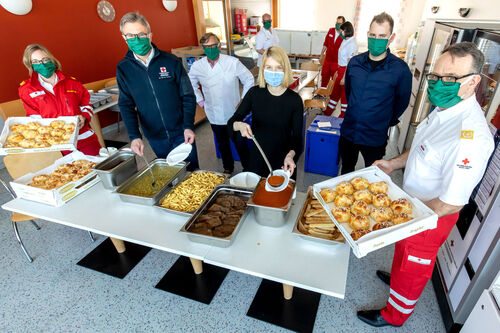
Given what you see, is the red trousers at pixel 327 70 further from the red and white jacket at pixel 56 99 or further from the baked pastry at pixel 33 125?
the baked pastry at pixel 33 125

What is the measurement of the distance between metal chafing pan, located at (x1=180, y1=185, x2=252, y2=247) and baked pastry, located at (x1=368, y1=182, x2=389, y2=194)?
29.8 inches

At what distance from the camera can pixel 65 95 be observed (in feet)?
8.70

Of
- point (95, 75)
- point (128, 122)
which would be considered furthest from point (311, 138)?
point (95, 75)

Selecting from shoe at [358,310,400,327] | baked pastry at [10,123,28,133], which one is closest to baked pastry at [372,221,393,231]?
shoe at [358,310,400,327]

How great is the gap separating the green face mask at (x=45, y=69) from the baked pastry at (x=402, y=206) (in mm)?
3058

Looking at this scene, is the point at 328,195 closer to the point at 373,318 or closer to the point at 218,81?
the point at 373,318

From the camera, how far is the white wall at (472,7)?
14.3 ft

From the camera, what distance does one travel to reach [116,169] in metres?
2.04

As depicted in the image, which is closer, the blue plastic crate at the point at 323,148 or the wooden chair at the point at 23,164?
the wooden chair at the point at 23,164

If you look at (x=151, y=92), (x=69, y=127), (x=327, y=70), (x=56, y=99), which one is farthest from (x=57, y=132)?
→ (x=327, y=70)

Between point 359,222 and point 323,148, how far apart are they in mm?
2340

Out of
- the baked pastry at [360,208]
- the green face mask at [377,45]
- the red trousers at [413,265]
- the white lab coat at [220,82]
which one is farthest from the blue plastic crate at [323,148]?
the baked pastry at [360,208]

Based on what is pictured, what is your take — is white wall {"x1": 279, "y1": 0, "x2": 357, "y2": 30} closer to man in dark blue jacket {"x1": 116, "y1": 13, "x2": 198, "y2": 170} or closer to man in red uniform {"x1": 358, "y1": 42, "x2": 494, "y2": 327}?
man in dark blue jacket {"x1": 116, "y1": 13, "x2": 198, "y2": 170}

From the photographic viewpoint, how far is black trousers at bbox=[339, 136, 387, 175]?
2615mm
